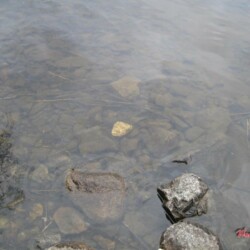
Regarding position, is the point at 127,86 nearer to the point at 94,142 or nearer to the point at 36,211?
the point at 94,142

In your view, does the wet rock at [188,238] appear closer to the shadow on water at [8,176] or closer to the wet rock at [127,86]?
the shadow on water at [8,176]

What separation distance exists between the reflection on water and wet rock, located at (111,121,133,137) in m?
0.10

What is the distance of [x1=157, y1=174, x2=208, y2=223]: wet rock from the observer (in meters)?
4.51

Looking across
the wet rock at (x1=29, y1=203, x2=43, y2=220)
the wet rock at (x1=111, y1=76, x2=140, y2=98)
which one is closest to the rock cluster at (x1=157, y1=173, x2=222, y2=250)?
the wet rock at (x1=29, y1=203, x2=43, y2=220)

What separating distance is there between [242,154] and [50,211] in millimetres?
3207

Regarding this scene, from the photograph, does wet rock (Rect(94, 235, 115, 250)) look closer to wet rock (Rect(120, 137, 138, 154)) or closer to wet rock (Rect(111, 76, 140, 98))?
wet rock (Rect(120, 137, 138, 154))

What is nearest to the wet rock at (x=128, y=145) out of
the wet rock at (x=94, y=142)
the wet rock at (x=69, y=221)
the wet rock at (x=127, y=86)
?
the wet rock at (x=94, y=142)

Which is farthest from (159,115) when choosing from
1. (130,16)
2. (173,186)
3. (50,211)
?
(130,16)

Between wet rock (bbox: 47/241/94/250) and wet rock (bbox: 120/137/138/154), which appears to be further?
wet rock (bbox: 120/137/138/154)

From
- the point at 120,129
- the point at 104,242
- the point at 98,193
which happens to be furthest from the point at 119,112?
Answer: the point at 104,242

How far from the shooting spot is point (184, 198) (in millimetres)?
4480

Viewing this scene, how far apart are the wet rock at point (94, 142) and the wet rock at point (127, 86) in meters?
1.25

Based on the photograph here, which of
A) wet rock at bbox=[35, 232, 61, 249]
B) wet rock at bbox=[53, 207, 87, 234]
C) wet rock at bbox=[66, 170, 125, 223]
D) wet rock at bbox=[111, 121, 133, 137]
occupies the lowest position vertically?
wet rock at bbox=[35, 232, 61, 249]

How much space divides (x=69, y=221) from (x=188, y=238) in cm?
153
